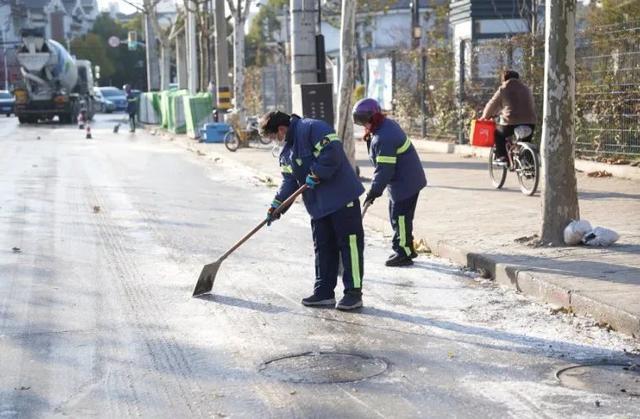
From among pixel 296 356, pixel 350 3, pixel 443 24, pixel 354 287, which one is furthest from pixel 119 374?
pixel 443 24

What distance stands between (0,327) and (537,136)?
1181cm

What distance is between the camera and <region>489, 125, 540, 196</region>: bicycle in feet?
44.0

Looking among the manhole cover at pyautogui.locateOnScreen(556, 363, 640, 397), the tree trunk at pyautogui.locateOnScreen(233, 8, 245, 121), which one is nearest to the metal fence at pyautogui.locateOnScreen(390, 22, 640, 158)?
the tree trunk at pyautogui.locateOnScreen(233, 8, 245, 121)

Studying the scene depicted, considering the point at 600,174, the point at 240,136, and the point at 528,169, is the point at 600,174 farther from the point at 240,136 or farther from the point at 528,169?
the point at 240,136

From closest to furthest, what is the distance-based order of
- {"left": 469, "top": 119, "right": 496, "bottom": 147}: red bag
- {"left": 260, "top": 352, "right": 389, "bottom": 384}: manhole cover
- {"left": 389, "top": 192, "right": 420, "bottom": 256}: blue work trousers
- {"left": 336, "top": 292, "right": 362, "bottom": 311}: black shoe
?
{"left": 260, "top": 352, "right": 389, "bottom": 384}: manhole cover, {"left": 336, "top": 292, "right": 362, "bottom": 311}: black shoe, {"left": 389, "top": 192, "right": 420, "bottom": 256}: blue work trousers, {"left": 469, "top": 119, "right": 496, "bottom": 147}: red bag

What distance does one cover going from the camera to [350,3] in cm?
1466

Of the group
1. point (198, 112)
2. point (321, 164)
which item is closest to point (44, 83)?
point (198, 112)

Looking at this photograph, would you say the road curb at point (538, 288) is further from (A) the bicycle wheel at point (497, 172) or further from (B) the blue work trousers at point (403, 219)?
(A) the bicycle wheel at point (497, 172)

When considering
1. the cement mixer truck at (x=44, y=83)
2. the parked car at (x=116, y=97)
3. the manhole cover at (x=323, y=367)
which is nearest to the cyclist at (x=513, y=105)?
the manhole cover at (x=323, y=367)

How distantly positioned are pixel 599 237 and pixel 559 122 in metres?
1.08

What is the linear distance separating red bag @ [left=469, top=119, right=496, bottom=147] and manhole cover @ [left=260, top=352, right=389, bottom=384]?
26.9 feet

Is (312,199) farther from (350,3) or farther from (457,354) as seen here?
(350,3)

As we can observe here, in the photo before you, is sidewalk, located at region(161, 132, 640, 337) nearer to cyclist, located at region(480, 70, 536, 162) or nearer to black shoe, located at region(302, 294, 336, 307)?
cyclist, located at region(480, 70, 536, 162)

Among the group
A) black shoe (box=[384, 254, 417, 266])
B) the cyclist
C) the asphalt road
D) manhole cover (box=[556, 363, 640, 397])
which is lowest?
the asphalt road
